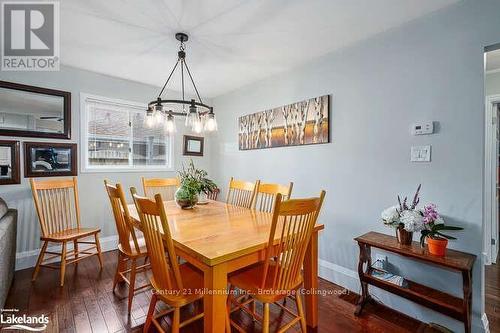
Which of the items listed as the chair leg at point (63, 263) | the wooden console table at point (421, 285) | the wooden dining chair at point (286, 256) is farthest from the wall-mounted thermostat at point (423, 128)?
the chair leg at point (63, 263)

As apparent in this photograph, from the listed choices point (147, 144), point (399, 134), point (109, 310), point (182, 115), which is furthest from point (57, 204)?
point (399, 134)

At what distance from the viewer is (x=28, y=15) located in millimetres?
1836

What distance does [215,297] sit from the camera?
115 centimetres

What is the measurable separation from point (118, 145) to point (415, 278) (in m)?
3.66

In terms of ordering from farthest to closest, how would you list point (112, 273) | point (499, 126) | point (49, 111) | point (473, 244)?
point (499, 126) < point (49, 111) < point (112, 273) < point (473, 244)

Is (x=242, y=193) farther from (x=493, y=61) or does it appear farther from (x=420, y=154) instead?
(x=493, y=61)

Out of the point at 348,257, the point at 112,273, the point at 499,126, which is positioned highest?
the point at 499,126

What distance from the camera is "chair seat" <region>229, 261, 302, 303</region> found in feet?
4.25

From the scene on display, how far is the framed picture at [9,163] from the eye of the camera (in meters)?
2.41

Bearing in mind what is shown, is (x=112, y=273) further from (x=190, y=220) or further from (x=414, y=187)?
(x=414, y=187)

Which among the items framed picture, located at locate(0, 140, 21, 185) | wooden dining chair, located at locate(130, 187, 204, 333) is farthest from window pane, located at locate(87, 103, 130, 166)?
wooden dining chair, located at locate(130, 187, 204, 333)

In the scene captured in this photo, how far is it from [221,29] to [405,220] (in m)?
2.08

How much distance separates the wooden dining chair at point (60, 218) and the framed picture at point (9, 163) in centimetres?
19

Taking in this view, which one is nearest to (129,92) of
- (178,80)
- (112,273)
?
(178,80)
